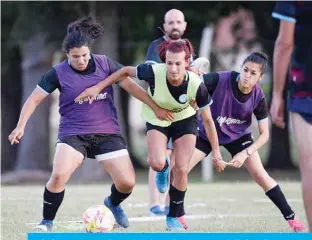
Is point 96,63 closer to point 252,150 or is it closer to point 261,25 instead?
point 252,150

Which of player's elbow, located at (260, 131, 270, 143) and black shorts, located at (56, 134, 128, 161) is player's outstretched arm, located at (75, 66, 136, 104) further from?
Answer: player's elbow, located at (260, 131, 270, 143)

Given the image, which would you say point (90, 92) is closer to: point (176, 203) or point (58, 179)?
point (58, 179)

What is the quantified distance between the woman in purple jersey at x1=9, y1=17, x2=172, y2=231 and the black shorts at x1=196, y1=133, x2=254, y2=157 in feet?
2.70

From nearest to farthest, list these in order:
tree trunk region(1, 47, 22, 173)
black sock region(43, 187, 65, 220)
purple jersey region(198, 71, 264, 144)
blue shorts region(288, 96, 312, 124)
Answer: blue shorts region(288, 96, 312, 124) → black sock region(43, 187, 65, 220) → purple jersey region(198, 71, 264, 144) → tree trunk region(1, 47, 22, 173)

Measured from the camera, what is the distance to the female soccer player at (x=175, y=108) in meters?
8.19

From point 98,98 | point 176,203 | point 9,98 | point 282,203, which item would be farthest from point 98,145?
point 9,98

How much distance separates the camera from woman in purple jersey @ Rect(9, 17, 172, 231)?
8102 millimetres

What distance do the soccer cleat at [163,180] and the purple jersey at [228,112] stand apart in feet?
1.92

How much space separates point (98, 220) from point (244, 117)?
1936 millimetres

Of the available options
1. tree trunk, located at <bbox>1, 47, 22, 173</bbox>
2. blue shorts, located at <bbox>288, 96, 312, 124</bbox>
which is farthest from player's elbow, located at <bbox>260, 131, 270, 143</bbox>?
tree trunk, located at <bbox>1, 47, 22, 173</bbox>

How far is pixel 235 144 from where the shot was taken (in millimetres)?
9133

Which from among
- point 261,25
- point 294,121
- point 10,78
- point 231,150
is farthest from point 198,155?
point 10,78

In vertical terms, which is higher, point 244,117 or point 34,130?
point 244,117

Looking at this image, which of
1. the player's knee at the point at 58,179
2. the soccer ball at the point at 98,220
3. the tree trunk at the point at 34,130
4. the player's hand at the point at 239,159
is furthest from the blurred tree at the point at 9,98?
the soccer ball at the point at 98,220
